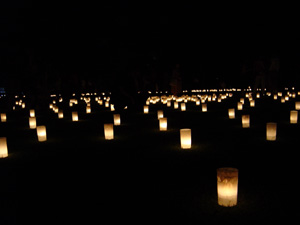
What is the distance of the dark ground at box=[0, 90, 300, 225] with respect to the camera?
4.03 m

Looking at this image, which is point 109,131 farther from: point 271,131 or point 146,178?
point 271,131

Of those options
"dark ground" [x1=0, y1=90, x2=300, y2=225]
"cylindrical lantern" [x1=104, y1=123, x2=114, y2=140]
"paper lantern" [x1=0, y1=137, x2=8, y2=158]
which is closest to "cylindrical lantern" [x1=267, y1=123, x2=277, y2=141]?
"dark ground" [x1=0, y1=90, x2=300, y2=225]

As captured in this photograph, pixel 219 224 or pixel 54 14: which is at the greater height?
pixel 54 14

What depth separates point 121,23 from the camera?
45.3ft

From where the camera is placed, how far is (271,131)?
790 cm

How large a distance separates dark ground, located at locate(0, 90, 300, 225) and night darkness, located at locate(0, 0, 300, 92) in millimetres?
5668

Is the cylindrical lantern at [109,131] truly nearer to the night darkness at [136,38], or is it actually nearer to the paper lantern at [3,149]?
the paper lantern at [3,149]

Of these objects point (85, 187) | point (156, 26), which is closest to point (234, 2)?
point (156, 26)

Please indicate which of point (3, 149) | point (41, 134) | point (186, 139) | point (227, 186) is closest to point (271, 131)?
point (186, 139)

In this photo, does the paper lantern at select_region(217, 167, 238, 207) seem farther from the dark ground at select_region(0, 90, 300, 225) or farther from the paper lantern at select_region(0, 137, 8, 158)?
the paper lantern at select_region(0, 137, 8, 158)

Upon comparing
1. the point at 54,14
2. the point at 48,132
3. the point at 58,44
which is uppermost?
the point at 54,14

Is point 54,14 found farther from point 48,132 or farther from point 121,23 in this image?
point 48,132

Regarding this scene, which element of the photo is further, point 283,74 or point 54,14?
point 283,74

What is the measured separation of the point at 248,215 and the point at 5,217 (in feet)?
9.31
